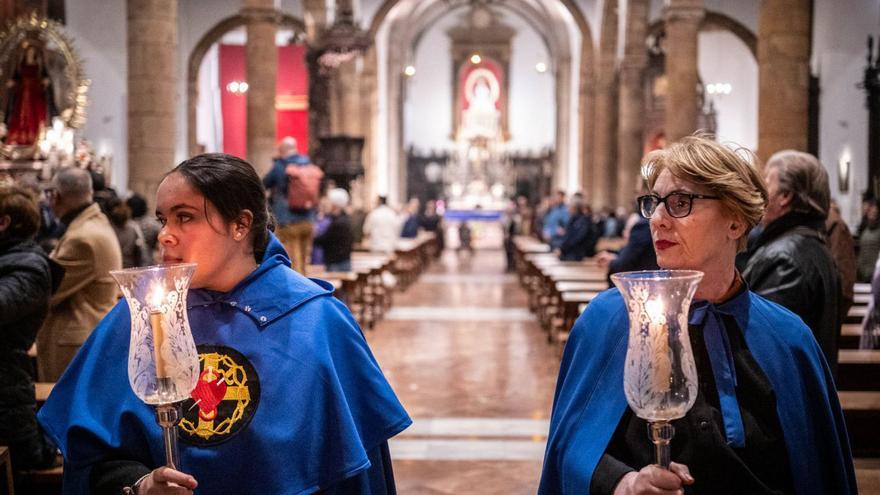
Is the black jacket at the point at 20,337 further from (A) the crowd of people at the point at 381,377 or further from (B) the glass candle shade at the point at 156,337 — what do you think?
(B) the glass candle shade at the point at 156,337

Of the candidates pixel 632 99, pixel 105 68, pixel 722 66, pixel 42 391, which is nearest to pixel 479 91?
pixel 722 66

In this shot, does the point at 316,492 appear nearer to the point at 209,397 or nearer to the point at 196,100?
the point at 209,397

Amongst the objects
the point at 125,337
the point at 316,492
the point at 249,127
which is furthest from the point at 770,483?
the point at 249,127

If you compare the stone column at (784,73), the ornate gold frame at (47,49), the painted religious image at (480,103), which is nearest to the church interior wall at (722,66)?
the ornate gold frame at (47,49)

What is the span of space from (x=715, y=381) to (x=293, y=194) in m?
8.02

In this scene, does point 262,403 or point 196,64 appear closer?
point 262,403

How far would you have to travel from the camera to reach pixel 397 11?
33188mm

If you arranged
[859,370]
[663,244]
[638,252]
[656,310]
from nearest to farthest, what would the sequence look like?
[656,310] → [663,244] → [859,370] → [638,252]

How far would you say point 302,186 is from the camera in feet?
32.3

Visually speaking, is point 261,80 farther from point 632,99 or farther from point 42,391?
point 42,391

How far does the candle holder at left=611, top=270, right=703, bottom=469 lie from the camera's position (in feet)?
5.96

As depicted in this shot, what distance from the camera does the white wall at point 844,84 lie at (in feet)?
55.2

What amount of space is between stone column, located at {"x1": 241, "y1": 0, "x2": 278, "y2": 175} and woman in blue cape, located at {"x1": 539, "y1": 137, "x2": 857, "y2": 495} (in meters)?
12.9

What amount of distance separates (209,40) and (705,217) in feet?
82.8
